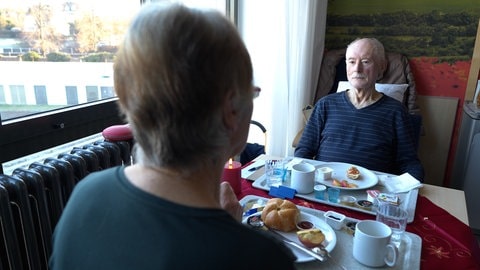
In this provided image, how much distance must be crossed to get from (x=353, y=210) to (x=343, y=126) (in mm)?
787

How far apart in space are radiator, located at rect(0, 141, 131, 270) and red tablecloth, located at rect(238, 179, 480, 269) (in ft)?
2.25

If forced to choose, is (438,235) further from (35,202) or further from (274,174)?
(35,202)

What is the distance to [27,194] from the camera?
1227mm

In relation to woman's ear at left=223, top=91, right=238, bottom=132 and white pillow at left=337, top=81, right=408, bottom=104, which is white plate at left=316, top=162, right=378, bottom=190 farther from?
white pillow at left=337, top=81, right=408, bottom=104

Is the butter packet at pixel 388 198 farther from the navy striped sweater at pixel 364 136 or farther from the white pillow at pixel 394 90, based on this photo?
the white pillow at pixel 394 90

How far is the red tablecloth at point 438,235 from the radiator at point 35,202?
69 cm

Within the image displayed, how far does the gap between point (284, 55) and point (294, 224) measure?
6.83 feet

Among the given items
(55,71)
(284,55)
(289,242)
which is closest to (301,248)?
(289,242)

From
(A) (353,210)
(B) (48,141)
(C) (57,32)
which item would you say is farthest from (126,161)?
(A) (353,210)

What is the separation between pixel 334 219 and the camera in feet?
3.45

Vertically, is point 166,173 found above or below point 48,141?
above

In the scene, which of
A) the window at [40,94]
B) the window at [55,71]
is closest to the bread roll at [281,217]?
the window at [55,71]

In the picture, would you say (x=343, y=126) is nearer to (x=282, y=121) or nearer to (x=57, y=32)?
(x=282, y=121)

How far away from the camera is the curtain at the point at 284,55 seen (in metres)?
2.84
